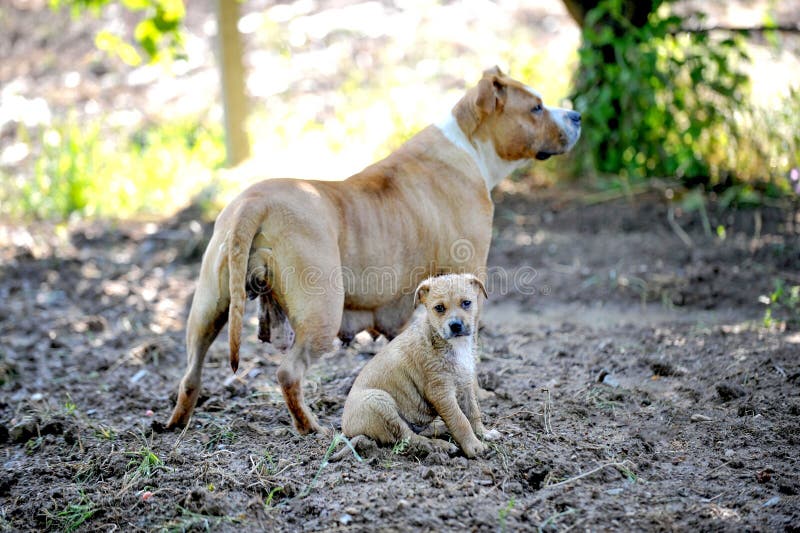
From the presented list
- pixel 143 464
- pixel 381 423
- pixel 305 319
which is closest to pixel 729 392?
Result: pixel 381 423

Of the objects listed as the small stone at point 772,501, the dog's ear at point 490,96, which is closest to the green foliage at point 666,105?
the dog's ear at point 490,96

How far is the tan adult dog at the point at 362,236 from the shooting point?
15.6ft

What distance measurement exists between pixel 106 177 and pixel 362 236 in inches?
280

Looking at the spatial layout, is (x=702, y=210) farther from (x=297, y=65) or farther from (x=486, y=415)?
(x=297, y=65)

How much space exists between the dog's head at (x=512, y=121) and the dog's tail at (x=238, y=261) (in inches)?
70.0

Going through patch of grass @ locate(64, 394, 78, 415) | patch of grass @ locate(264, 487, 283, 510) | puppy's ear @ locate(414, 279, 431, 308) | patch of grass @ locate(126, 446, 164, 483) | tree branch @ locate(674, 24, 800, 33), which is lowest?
patch of grass @ locate(64, 394, 78, 415)

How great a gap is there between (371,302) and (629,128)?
525 centimetres

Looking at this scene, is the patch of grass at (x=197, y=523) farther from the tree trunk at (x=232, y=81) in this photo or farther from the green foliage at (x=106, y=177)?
the tree trunk at (x=232, y=81)

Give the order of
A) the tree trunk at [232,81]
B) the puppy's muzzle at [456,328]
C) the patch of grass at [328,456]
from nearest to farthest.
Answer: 1. the patch of grass at [328,456]
2. the puppy's muzzle at [456,328]
3. the tree trunk at [232,81]

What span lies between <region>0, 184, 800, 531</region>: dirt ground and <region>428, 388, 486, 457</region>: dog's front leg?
77mm

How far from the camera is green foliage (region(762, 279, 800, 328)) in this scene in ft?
20.7

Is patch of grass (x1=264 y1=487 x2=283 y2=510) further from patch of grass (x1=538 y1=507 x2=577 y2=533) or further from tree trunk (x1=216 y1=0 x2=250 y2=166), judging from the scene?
tree trunk (x1=216 y1=0 x2=250 y2=166)

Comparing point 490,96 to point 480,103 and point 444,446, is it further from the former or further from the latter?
point 444,446

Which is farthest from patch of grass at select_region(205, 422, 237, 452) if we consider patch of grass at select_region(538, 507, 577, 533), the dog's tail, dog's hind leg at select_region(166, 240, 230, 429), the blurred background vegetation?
the blurred background vegetation
